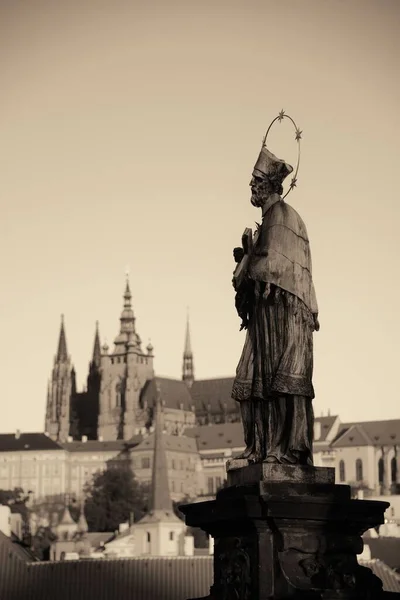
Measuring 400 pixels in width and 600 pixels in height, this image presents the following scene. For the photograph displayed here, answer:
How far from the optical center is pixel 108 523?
157500 mm

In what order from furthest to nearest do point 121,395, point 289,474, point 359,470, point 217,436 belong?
1. point 121,395
2. point 217,436
3. point 359,470
4. point 289,474

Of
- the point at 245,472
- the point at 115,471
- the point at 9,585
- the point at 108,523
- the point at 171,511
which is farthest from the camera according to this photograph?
the point at 115,471

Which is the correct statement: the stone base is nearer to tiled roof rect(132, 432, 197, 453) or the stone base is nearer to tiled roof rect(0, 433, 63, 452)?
tiled roof rect(132, 432, 197, 453)

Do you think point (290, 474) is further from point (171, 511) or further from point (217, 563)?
point (171, 511)

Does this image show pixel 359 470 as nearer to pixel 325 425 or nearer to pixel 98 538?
pixel 325 425

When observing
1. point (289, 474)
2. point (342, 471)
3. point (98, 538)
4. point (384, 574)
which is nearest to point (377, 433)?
point (342, 471)

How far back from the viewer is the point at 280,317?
379 inches

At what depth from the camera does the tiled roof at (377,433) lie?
174250mm

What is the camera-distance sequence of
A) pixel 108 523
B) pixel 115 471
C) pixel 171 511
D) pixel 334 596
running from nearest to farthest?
pixel 334 596, pixel 171 511, pixel 108 523, pixel 115 471

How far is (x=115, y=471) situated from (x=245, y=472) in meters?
167

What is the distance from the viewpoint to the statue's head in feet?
33.4

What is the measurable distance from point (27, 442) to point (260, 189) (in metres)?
181

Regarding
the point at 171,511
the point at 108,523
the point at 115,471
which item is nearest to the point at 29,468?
the point at 115,471

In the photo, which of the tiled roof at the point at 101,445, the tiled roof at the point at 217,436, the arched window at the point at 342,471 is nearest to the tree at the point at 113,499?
the tiled roof at the point at 101,445
